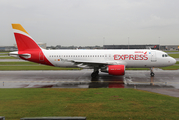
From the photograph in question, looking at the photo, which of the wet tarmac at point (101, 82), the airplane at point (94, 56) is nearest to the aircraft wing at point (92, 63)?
the airplane at point (94, 56)

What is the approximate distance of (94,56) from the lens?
2466 centimetres

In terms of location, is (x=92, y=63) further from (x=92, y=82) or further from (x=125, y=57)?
(x=125, y=57)

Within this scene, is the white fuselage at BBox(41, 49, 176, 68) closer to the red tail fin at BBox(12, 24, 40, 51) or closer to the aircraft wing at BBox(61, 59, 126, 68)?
the aircraft wing at BBox(61, 59, 126, 68)

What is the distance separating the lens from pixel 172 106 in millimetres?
10891

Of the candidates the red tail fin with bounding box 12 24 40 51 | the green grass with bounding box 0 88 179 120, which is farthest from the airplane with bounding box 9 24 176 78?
the green grass with bounding box 0 88 179 120

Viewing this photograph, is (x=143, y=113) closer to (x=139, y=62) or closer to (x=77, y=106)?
(x=77, y=106)

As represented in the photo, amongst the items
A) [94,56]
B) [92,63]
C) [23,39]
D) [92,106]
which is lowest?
[92,106]

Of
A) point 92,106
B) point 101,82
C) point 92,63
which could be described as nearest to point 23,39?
point 92,63

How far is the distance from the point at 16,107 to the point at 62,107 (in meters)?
3.14

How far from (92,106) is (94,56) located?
1412cm

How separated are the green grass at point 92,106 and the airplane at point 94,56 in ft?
31.5

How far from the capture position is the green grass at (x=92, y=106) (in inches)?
376

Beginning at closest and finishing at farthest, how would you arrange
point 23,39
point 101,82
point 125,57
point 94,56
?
point 101,82 < point 125,57 < point 94,56 < point 23,39

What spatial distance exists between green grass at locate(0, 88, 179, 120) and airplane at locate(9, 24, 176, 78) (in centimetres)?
961
